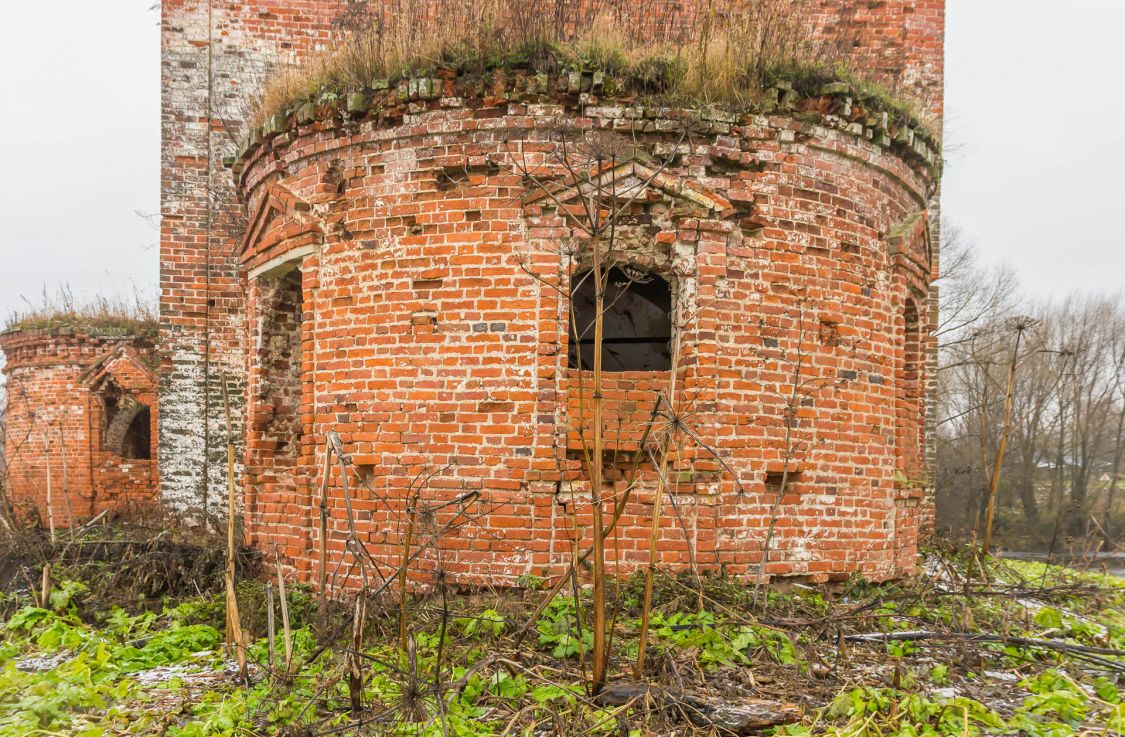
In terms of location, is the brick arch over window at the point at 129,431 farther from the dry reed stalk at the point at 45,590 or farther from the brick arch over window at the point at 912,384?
the brick arch over window at the point at 912,384

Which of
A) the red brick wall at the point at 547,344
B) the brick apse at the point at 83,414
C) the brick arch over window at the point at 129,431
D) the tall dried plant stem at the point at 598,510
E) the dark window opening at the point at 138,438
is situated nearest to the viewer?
the tall dried plant stem at the point at 598,510

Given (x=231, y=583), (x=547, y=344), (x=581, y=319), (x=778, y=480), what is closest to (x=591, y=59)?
(x=581, y=319)

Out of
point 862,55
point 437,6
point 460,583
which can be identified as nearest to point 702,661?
point 460,583

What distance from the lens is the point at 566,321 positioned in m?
5.90

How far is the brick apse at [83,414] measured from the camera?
1316 cm

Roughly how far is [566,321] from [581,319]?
1.70 ft

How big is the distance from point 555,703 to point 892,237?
4.68 meters

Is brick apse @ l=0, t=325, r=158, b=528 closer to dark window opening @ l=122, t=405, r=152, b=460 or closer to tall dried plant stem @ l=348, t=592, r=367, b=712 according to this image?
dark window opening @ l=122, t=405, r=152, b=460

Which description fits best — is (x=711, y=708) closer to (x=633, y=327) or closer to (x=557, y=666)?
(x=557, y=666)

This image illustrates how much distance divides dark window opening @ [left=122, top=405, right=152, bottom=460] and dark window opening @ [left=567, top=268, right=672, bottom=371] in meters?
10.6

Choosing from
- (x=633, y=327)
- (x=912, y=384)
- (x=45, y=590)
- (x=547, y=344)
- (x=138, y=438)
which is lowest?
(x=45, y=590)

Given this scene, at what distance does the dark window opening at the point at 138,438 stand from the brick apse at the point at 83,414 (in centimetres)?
2

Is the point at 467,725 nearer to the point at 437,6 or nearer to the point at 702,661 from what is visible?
the point at 702,661

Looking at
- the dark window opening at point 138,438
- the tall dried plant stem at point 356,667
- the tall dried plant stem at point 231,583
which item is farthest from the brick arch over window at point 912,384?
the dark window opening at point 138,438
